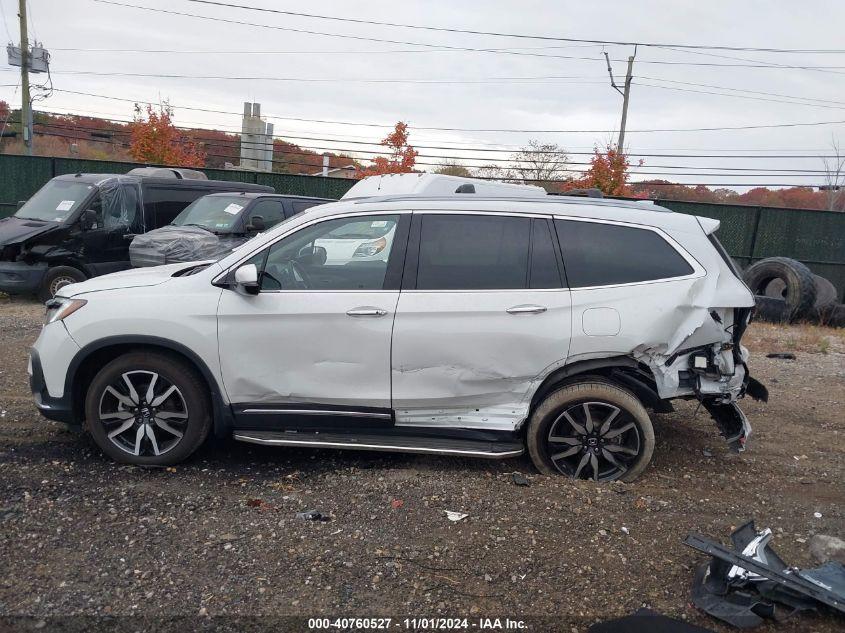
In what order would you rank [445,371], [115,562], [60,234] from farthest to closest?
[60,234] < [445,371] < [115,562]

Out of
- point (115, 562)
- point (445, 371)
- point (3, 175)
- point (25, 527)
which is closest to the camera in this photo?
point (115, 562)

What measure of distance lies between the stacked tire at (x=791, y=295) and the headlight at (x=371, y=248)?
9.30 m

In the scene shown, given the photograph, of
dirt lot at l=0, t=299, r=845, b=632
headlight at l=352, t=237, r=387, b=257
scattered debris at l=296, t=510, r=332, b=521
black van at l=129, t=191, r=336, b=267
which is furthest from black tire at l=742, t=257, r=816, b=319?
scattered debris at l=296, t=510, r=332, b=521

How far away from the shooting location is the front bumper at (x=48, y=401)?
4.59m

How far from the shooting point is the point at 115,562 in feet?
11.4

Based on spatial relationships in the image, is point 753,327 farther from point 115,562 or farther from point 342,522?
point 115,562

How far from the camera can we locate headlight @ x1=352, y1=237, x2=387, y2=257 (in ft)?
15.3

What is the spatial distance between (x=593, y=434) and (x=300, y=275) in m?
2.18

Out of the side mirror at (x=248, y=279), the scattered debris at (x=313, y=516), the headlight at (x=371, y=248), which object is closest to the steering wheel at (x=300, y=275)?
the side mirror at (x=248, y=279)

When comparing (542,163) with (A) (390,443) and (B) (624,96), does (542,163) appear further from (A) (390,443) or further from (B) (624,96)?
(A) (390,443)

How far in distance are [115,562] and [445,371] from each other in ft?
6.98

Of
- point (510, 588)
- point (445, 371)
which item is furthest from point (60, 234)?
point (510, 588)

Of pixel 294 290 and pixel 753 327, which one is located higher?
pixel 294 290

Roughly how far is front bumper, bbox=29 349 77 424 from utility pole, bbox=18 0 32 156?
89.0ft
